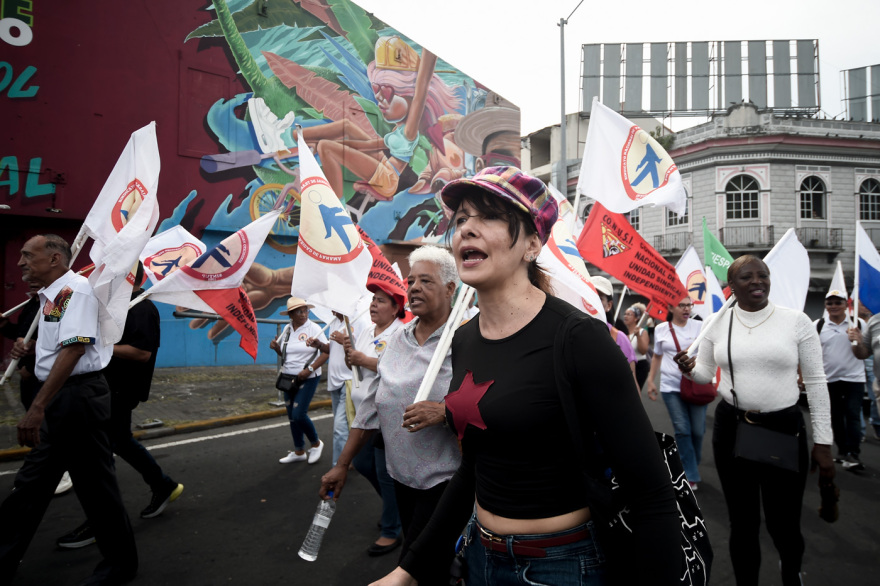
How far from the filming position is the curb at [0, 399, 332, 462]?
6473 millimetres

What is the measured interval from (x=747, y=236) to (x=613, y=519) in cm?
2794

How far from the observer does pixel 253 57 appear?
1672cm

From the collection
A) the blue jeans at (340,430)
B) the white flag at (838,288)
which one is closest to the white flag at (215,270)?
the blue jeans at (340,430)

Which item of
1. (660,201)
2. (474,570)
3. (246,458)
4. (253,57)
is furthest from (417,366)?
(253,57)

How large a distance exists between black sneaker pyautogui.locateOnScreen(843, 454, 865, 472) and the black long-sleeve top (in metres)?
6.45

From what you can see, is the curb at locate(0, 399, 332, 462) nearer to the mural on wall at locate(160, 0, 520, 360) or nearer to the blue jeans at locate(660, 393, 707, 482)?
the blue jeans at locate(660, 393, 707, 482)

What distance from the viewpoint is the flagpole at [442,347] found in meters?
2.54

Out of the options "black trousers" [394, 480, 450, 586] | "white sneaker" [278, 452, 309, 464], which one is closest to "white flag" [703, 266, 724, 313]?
"white sneaker" [278, 452, 309, 464]

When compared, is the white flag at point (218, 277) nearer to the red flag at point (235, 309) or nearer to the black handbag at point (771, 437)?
the red flag at point (235, 309)

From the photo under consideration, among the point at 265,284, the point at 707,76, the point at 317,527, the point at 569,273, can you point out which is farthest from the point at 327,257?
the point at 707,76

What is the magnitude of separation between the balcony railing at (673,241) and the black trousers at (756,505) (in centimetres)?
2476

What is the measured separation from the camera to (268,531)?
4566 mm

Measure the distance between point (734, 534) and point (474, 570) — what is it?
2.20 m

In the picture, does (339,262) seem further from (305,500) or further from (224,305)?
(305,500)
